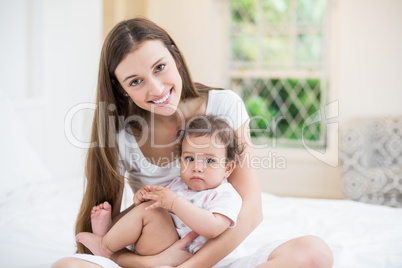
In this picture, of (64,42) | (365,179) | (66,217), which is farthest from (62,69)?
(365,179)

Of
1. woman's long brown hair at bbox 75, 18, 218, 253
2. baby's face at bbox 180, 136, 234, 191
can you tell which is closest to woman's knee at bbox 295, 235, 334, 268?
baby's face at bbox 180, 136, 234, 191

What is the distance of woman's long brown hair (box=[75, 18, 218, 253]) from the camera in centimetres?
140

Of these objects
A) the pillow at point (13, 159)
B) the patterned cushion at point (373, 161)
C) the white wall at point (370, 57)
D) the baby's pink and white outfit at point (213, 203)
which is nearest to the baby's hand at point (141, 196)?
the baby's pink and white outfit at point (213, 203)

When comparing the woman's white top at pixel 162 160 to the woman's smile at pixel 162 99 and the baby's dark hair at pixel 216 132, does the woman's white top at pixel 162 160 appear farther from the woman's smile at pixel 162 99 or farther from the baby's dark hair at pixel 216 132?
the woman's smile at pixel 162 99

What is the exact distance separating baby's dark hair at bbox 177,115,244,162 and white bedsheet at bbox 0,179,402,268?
0.41 metres

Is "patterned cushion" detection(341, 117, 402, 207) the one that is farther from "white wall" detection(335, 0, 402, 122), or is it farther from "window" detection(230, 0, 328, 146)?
"window" detection(230, 0, 328, 146)

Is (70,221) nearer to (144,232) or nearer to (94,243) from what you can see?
(94,243)

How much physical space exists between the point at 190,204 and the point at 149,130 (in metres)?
0.48

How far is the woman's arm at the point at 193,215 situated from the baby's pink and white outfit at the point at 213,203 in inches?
0.9

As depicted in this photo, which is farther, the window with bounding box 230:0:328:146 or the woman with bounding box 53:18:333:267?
the window with bounding box 230:0:328:146

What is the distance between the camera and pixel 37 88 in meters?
2.90

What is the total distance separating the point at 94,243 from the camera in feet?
4.29

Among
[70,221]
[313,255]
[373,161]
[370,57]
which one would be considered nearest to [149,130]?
[70,221]

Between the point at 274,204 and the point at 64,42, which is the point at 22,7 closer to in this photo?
the point at 64,42
